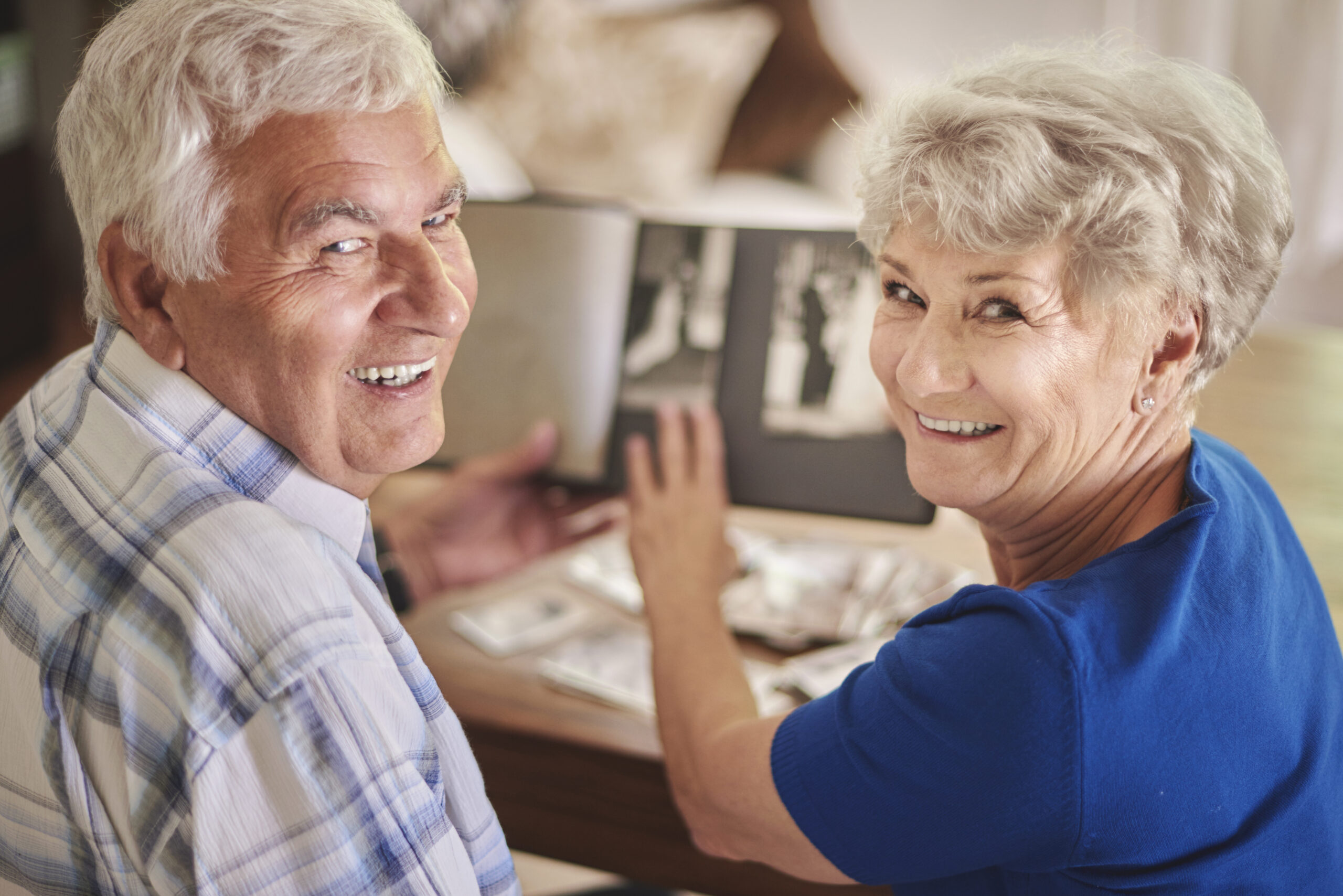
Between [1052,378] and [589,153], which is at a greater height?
[1052,378]

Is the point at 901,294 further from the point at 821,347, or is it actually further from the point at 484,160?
the point at 484,160

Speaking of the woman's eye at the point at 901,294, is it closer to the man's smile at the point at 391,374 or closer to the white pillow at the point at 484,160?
the man's smile at the point at 391,374

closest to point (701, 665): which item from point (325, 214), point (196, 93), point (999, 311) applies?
point (999, 311)

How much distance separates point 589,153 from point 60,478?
2.71 metres

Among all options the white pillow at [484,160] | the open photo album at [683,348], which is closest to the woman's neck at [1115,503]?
the open photo album at [683,348]

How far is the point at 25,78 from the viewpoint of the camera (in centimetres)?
386

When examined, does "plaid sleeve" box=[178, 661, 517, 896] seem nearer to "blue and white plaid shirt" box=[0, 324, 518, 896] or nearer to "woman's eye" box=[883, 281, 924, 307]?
"blue and white plaid shirt" box=[0, 324, 518, 896]

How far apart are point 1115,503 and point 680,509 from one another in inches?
22.2

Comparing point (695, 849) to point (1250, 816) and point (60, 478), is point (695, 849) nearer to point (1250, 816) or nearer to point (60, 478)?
point (1250, 816)

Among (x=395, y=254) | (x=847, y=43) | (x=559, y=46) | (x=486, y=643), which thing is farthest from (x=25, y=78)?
(x=395, y=254)

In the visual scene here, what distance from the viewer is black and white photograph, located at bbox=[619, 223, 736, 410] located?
145cm

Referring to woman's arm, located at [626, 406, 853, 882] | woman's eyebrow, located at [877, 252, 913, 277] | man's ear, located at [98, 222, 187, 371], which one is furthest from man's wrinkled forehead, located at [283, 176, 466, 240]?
woman's arm, located at [626, 406, 853, 882]

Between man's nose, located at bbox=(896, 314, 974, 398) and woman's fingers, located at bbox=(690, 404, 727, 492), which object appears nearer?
man's nose, located at bbox=(896, 314, 974, 398)

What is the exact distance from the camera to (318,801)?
69 centimetres
